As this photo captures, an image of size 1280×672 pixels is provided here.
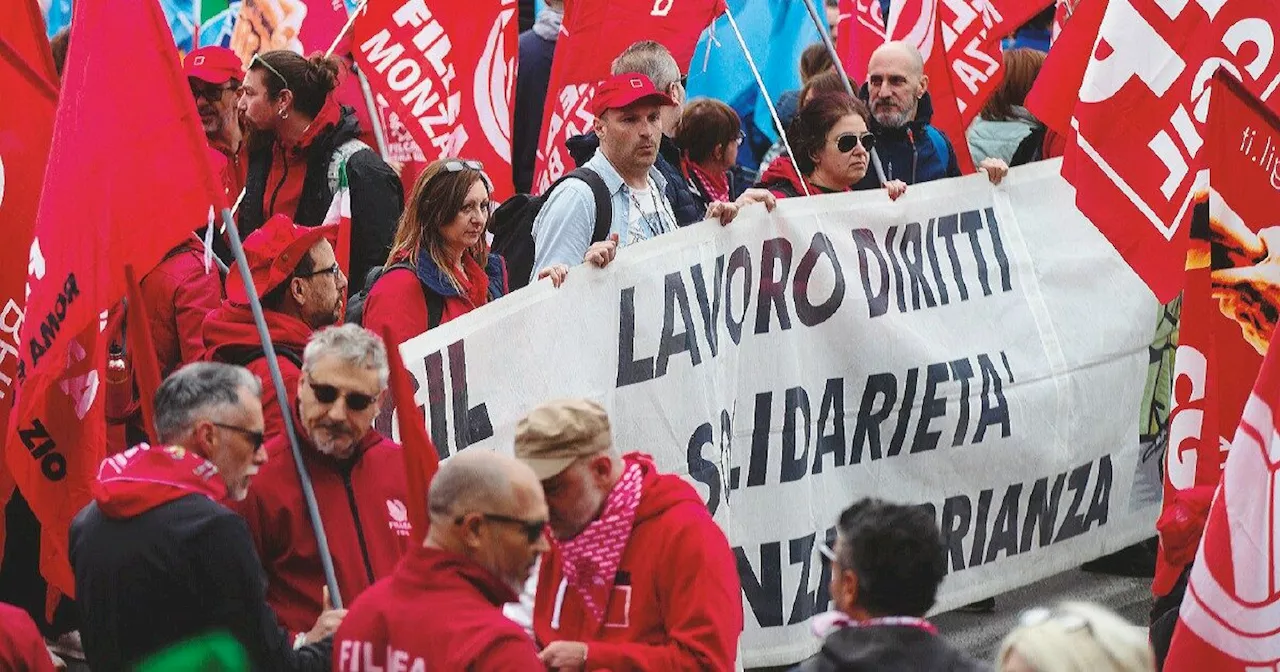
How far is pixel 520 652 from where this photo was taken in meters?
4.28

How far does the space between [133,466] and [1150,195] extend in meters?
3.71

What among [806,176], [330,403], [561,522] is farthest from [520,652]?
[806,176]

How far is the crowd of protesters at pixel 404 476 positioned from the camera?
4.38m

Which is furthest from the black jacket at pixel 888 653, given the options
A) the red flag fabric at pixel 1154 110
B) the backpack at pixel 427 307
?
the red flag fabric at pixel 1154 110

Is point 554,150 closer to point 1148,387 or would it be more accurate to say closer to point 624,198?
point 624,198

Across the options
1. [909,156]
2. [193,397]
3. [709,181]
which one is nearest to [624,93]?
[709,181]

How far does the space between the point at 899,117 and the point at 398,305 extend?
9.92 ft

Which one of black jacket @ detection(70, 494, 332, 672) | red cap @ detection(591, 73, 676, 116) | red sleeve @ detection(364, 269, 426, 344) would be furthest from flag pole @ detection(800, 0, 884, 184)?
black jacket @ detection(70, 494, 332, 672)

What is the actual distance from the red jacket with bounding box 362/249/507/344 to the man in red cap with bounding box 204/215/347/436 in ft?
1.18

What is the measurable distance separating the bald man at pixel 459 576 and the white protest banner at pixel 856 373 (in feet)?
6.71

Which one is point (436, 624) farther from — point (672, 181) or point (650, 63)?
point (650, 63)

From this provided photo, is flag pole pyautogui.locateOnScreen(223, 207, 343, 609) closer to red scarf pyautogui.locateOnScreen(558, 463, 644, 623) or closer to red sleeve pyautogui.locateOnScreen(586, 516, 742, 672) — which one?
red scarf pyautogui.locateOnScreen(558, 463, 644, 623)

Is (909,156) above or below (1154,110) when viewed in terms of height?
below

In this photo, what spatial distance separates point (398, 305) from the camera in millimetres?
6859
